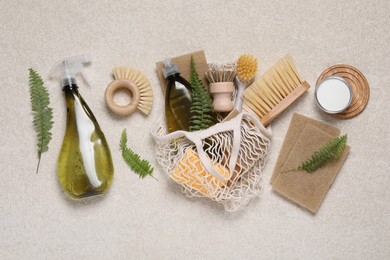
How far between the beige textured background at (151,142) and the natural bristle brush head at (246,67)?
2.4 inches

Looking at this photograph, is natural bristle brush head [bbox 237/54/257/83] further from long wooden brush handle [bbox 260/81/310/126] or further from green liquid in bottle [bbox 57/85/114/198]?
green liquid in bottle [bbox 57/85/114/198]

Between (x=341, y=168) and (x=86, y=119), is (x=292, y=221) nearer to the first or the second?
(x=341, y=168)

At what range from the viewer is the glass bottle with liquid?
3.86ft

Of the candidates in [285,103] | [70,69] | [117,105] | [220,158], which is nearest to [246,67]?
[285,103]

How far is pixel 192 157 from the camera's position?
1126 millimetres

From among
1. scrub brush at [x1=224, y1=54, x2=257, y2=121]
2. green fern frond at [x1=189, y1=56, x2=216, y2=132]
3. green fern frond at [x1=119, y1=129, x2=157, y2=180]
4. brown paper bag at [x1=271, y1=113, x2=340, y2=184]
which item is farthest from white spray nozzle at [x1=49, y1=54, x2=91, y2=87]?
brown paper bag at [x1=271, y1=113, x2=340, y2=184]

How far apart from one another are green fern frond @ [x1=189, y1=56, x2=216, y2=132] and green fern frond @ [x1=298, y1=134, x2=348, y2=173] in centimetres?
28

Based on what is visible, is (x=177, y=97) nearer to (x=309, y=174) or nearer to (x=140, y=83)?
(x=140, y=83)

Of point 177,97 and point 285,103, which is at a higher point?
point 285,103

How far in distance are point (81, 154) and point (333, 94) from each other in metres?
0.66

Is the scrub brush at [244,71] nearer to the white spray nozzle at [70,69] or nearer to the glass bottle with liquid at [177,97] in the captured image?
the glass bottle with liquid at [177,97]

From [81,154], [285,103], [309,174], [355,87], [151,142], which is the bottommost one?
[81,154]

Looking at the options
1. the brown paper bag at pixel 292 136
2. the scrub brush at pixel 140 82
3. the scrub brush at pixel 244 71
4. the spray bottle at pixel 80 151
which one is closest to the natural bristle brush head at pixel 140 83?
the scrub brush at pixel 140 82

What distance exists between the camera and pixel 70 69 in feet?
3.91
